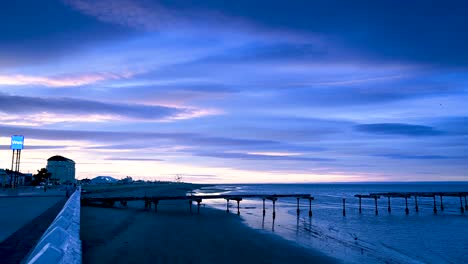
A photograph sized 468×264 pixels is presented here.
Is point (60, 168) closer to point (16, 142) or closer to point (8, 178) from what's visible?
point (8, 178)

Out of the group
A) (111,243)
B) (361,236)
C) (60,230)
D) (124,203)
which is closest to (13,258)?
(60,230)

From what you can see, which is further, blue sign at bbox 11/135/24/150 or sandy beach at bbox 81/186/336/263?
blue sign at bbox 11/135/24/150

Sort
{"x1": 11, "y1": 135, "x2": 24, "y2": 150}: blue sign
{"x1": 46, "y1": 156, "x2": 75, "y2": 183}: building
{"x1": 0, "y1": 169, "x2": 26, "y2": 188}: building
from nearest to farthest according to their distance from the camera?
1. {"x1": 11, "y1": 135, "x2": 24, "y2": 150}: blue sign
2. {"x1": 0, "y1": 169, "x2": 26, "y2": 188}: building
3. {"x1": 46, "y1": 156, "x2": 75, "y2": 183}: building

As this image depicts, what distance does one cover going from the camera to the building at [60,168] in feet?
478

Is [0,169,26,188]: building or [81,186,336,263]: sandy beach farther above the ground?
[0,169,26,188]: building

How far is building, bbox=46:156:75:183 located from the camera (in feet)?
478

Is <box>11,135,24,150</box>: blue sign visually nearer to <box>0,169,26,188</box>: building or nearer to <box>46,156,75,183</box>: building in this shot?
<box>0,169,26,188</box>: building

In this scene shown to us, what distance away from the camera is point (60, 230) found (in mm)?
4418

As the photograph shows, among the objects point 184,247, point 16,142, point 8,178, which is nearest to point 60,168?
point 8,178

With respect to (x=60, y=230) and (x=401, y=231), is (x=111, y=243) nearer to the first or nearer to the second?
(x=60, y=230)

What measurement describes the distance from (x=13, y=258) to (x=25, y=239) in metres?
2.71

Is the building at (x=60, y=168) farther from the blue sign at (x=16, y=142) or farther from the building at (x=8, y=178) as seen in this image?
the blue sign at (x=16, y=142)

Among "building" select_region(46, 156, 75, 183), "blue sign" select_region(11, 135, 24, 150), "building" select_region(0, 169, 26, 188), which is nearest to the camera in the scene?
"blue sign" select_region(11, 135, 24, 150)

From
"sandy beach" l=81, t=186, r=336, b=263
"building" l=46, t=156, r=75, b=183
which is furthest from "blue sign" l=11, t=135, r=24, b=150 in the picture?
"building" l=46, t=156, r=75, b=183
